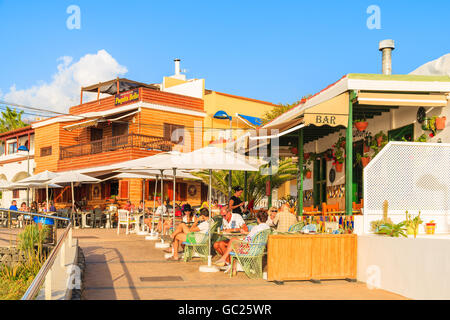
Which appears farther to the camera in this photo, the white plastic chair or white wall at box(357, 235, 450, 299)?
the white plastic chair

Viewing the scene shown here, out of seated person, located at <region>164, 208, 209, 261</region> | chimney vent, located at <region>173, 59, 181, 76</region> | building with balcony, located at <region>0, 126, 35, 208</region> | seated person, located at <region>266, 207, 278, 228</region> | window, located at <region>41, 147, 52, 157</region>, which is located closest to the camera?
seated person, located at <region>164, 208, 209, 261</region>

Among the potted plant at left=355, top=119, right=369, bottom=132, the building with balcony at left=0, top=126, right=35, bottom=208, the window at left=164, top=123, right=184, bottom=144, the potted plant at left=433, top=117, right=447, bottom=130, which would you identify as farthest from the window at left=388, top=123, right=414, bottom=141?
the building with balcony at left=0, top=126, right=35, bottom=208

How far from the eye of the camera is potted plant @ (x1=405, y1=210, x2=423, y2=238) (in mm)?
8680

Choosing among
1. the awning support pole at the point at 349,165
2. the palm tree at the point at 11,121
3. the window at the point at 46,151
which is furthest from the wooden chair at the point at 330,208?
the palm tree at the point at 11,121

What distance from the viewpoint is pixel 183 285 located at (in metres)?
8.09

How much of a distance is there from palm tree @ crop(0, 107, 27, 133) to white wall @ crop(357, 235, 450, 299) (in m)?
51.8

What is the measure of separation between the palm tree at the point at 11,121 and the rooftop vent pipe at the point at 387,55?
1904 inches

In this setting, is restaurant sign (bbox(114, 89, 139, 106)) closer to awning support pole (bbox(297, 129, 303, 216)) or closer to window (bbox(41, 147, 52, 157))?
window (bbox(41, 147, 52, 157))

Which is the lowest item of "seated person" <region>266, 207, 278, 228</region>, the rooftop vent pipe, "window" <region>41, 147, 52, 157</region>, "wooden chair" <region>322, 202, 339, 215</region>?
"seated person" <region>266, 207, 278, 228</region>

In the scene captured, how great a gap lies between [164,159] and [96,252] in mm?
2850

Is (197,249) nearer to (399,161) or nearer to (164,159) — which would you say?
(164,159)

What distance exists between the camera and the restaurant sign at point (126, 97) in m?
27.6

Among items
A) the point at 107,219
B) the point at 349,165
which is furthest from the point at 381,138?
the point at 107,219

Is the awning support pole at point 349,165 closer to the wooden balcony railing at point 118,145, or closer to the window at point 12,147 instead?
the wooden balcony railing at point 118,145
